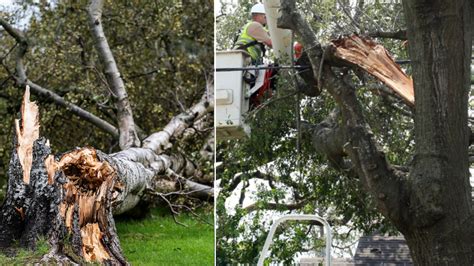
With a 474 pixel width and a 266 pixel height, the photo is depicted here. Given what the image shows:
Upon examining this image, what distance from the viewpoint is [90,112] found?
32.0 ft

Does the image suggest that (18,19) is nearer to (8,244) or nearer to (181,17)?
(181,17)

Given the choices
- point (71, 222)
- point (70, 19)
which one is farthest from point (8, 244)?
point (70, 19)

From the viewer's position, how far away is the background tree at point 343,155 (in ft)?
15.9

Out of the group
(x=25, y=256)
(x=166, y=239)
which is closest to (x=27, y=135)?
(x=25, y=256)

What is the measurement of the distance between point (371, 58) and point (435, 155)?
96 centimetres

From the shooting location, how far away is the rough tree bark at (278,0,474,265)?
4703mm

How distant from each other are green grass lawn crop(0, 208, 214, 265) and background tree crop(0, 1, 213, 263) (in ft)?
0.76

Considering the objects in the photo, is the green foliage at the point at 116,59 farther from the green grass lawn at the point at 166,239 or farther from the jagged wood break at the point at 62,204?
the jagged wood break at the point at 62,204

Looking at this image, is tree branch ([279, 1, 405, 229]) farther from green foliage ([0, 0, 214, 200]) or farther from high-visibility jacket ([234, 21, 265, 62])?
green foliage ([0, 0, 214, 200])

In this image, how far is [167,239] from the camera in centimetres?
812

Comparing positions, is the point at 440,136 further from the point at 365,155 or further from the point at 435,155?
the point at 365,155

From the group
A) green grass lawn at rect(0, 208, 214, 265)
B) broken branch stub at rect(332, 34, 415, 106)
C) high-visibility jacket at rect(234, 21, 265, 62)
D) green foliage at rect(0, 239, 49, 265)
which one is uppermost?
high-visibility jacket at rect(234, 21, 265, 62)

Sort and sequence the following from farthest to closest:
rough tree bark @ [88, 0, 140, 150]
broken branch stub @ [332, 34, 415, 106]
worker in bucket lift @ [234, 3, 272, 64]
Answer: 1. rough tree bark @ [88, 0, 140, 150]
2. worker in bucket lift @ [234, 3, 272, 64]
3. broken branch stub @ [332, 34, 415, 106]

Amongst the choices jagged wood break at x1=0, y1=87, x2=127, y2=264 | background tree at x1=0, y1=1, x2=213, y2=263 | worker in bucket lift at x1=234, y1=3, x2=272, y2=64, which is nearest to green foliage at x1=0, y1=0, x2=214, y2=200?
background tree at x1=0, y1=1, x2=213, y2=263
